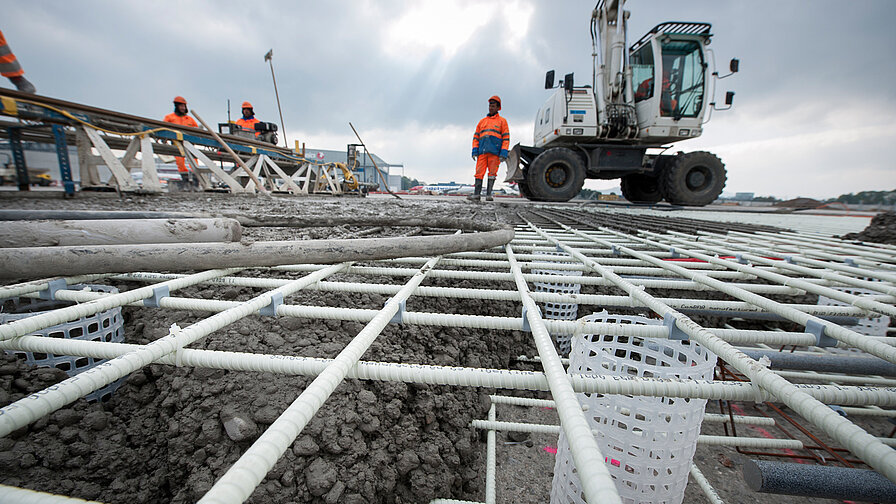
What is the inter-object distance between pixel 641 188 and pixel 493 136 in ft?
16.5

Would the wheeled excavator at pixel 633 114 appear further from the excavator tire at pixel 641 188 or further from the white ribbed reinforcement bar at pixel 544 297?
the white ribbed reinforcement bar at pixel 544 297

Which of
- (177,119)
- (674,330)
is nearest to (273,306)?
(674,330)

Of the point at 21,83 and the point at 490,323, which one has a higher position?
the point at 21,83

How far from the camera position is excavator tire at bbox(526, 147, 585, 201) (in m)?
7.89

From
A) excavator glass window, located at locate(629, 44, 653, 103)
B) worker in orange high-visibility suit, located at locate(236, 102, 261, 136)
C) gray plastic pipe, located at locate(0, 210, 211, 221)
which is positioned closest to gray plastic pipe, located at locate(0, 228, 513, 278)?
gray plastic pipe, located at locate(0, 210, 211, 221)

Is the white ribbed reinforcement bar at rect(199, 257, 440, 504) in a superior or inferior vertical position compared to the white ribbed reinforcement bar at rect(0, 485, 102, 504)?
superior

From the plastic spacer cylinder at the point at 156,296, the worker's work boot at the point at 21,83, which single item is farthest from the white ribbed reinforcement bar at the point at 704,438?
the worker's work boot at the point at 21,83

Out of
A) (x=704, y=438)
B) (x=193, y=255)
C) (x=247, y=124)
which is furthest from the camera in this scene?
(x=247, y=124)

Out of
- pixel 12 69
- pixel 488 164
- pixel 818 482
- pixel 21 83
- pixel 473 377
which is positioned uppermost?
pixel 12 69

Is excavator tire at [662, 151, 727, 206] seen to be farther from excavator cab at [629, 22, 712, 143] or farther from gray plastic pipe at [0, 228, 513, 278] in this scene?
gray plastic pipe at [0, 228, 513, 278]

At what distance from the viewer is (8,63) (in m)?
5.26

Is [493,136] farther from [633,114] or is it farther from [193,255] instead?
[193,255]

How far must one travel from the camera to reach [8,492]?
45 cm

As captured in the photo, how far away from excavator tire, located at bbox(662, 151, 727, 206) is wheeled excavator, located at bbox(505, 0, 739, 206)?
0.02 metres
